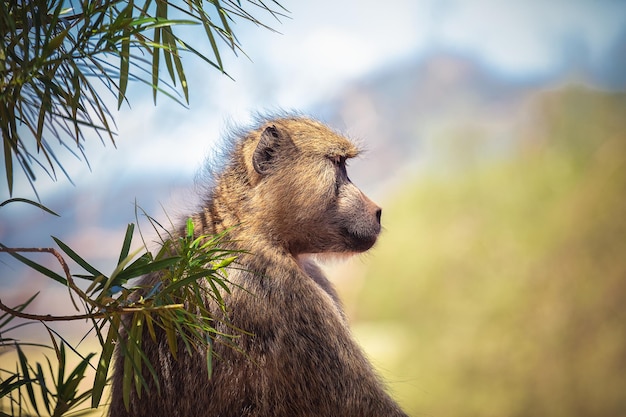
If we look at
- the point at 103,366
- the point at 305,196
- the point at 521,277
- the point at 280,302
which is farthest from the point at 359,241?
the point at 521,277

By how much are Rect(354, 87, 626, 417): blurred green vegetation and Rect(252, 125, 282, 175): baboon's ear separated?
7.62 ft

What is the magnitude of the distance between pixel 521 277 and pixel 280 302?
2.89 meters

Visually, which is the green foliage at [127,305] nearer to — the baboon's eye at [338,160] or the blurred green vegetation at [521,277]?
the baboon's eye at [338,160]

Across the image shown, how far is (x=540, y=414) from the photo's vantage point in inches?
193

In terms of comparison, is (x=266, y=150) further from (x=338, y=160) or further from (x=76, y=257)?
(x=76, y=257)

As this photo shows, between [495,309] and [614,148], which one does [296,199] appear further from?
[614,148]

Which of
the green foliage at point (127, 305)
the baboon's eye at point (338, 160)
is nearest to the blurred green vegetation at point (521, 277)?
the baboon's eye at point (338, 160)

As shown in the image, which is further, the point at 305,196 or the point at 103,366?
the point at 305,196

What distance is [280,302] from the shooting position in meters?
2.63

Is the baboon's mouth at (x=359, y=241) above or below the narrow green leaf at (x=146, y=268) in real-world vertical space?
above

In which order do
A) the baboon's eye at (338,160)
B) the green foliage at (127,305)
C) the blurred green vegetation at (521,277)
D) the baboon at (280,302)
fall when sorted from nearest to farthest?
1. the green foliage at (127,305)
2. the baboon at (280,302)
3. the baboon's eye at (338,160)
4. the blurred green vegetation at (521,277)

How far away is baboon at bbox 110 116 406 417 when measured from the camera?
101 inches

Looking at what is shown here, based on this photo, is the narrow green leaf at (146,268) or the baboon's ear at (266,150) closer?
the narrow green leaf at (146,268)

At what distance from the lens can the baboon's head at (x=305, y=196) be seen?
2836mm
